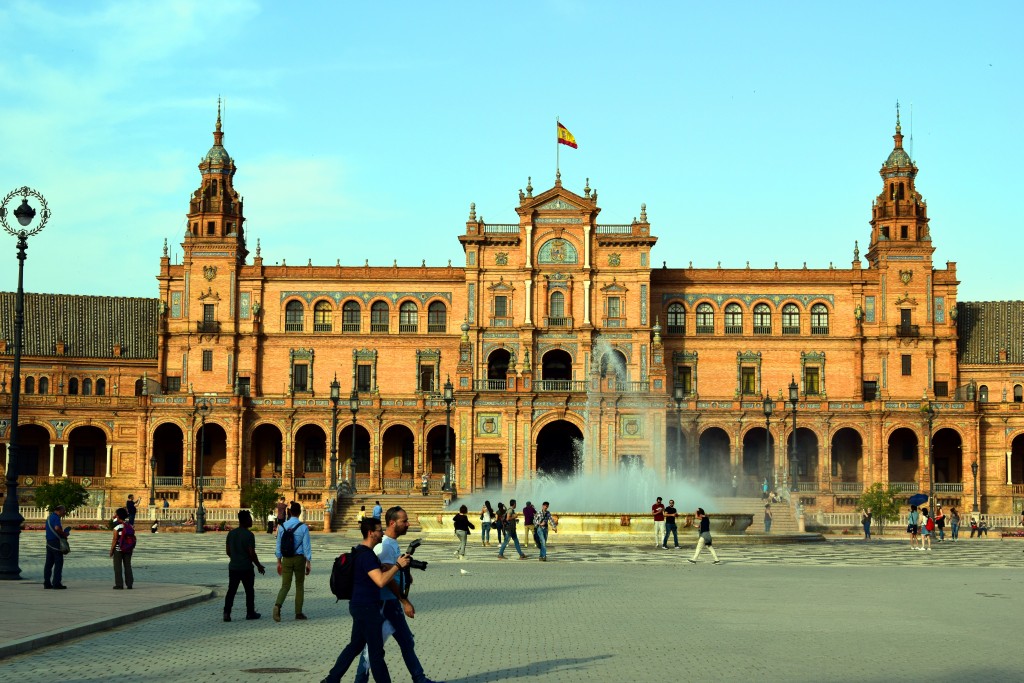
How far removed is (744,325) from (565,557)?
46669 mm

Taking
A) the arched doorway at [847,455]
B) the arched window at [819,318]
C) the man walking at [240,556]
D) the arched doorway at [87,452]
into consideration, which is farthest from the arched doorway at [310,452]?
the man walking at [240,556]

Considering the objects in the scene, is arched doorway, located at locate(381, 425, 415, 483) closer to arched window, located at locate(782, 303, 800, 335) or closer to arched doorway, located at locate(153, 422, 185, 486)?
arched doorway, located at locate(153, 422, 185, 486)

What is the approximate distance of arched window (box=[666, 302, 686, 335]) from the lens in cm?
8381

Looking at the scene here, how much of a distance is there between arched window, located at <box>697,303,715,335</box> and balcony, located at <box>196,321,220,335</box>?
1168 inches

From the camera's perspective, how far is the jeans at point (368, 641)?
1397 centimetres

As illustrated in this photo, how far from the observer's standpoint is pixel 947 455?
81.8 m

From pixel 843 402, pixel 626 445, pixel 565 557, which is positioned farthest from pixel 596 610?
pixel 843 402

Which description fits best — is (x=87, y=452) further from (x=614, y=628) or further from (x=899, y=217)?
(x=614, y=628)

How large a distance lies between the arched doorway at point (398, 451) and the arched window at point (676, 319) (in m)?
17.3

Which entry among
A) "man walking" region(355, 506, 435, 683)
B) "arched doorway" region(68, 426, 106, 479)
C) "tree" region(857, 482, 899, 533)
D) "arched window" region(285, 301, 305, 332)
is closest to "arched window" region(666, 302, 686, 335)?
"tree" region(857, 482, 899, 533)

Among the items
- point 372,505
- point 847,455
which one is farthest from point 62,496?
point 847,455

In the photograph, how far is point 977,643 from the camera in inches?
754

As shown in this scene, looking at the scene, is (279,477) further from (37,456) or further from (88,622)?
(88,622)

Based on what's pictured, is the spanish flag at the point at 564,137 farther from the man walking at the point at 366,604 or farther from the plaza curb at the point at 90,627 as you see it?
the man walking at the point at 366,604
